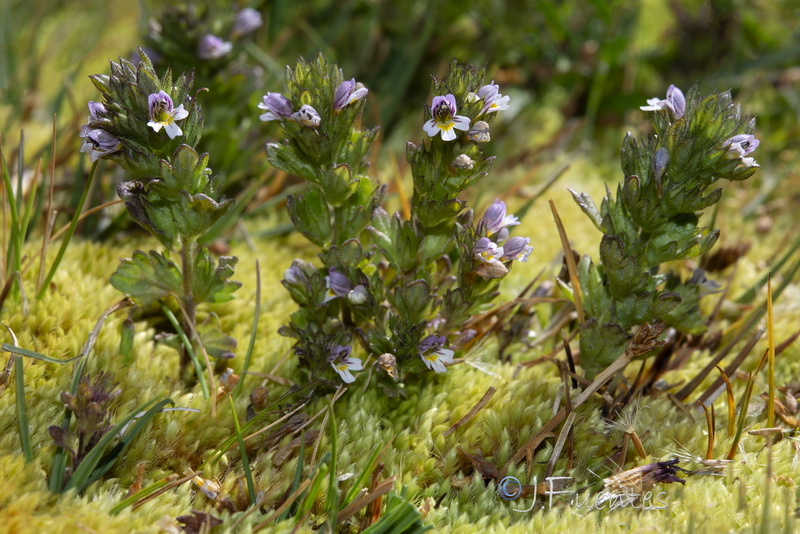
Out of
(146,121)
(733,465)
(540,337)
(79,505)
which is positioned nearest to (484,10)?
(540,337)

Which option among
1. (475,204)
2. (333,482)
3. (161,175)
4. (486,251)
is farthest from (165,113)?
(475,204)

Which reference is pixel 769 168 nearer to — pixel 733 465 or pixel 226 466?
pixel 733 465

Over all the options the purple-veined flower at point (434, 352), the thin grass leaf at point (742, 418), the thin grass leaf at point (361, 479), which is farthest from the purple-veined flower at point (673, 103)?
the thin grass leaf at point (361, 479)

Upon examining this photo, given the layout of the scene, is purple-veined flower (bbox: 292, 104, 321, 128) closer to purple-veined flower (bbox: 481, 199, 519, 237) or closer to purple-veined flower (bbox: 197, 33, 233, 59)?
purple-veined flower (bbox: 481, 199, 519, 237)

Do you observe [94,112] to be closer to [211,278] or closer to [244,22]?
[211,278]

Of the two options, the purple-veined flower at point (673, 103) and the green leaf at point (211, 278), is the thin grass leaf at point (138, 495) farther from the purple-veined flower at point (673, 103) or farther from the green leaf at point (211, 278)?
the purple-veined flower at point (673, 103)

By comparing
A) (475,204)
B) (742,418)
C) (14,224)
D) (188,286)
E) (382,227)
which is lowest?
(742,418)

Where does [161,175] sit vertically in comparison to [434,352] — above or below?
above
